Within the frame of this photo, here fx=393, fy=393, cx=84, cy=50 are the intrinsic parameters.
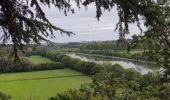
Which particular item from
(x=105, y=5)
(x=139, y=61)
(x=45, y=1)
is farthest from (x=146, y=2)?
(x=139, y=61)

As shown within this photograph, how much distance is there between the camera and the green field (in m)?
53.1

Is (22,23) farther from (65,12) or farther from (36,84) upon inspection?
(36,84)

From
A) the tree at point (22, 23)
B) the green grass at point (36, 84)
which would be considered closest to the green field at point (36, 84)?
the green grass at point (36, 84)

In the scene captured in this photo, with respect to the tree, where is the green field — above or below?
below

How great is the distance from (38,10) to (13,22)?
38 cm

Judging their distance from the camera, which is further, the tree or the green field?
the green field

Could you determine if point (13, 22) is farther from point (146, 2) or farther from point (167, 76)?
point (167, 76)

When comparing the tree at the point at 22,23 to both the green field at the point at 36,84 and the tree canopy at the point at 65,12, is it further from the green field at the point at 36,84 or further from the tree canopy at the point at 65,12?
the green field at the point at 36,84

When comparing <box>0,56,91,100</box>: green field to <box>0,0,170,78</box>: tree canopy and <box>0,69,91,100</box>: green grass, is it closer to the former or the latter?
<box>0,69,91,100</box>: green grass

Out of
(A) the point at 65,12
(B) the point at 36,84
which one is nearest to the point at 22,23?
(A) the point at 65,12

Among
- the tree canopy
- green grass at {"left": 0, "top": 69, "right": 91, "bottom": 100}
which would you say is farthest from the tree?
green grass at {"left": 0, "top": 69, "right": 91, "bottom": 100}

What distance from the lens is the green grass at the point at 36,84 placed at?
174 ft

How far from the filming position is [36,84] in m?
61.6

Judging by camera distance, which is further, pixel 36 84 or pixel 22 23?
pixel 36 84
